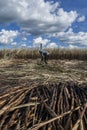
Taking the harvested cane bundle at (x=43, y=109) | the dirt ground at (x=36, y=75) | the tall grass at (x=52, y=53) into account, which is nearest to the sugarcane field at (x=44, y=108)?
the harvested cane bundle at (x=43, y=109)

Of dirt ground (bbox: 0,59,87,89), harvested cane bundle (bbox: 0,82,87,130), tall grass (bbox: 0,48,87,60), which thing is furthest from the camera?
tall grass (bbox: 0,48,87,60)

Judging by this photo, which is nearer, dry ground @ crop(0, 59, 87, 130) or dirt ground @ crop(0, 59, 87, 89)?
dry ground @ crop(0, 59, 87, 130)

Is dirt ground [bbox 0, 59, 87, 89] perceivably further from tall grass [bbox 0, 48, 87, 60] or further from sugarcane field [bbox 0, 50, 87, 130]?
tall grass [bbox 0, 48, 87, 60]

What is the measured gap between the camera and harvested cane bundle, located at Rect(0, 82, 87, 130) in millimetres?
3502

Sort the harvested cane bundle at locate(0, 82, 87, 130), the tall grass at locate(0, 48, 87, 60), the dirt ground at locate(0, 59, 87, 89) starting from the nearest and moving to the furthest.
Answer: the harvested cane bundle at locate(0, 82, 87, 130)
the dirt ground at locate(0, 59, 87, 89)
the tall grass at locate(0, 48, 87, 60)

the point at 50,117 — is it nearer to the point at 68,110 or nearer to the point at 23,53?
the point at 68,110

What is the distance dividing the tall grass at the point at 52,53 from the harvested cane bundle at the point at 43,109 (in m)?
13.0

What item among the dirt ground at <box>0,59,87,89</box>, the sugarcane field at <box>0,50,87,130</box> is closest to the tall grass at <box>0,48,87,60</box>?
the dirt ground at <box>0,59,87,89</box>

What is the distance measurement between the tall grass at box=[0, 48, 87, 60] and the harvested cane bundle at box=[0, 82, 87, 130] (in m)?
13.0

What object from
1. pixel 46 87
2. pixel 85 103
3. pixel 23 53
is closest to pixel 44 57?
pixel 23 53

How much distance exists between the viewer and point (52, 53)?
66.8ft

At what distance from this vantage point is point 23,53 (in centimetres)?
1919

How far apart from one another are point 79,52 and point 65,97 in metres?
16.9

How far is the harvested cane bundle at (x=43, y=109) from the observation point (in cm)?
350
